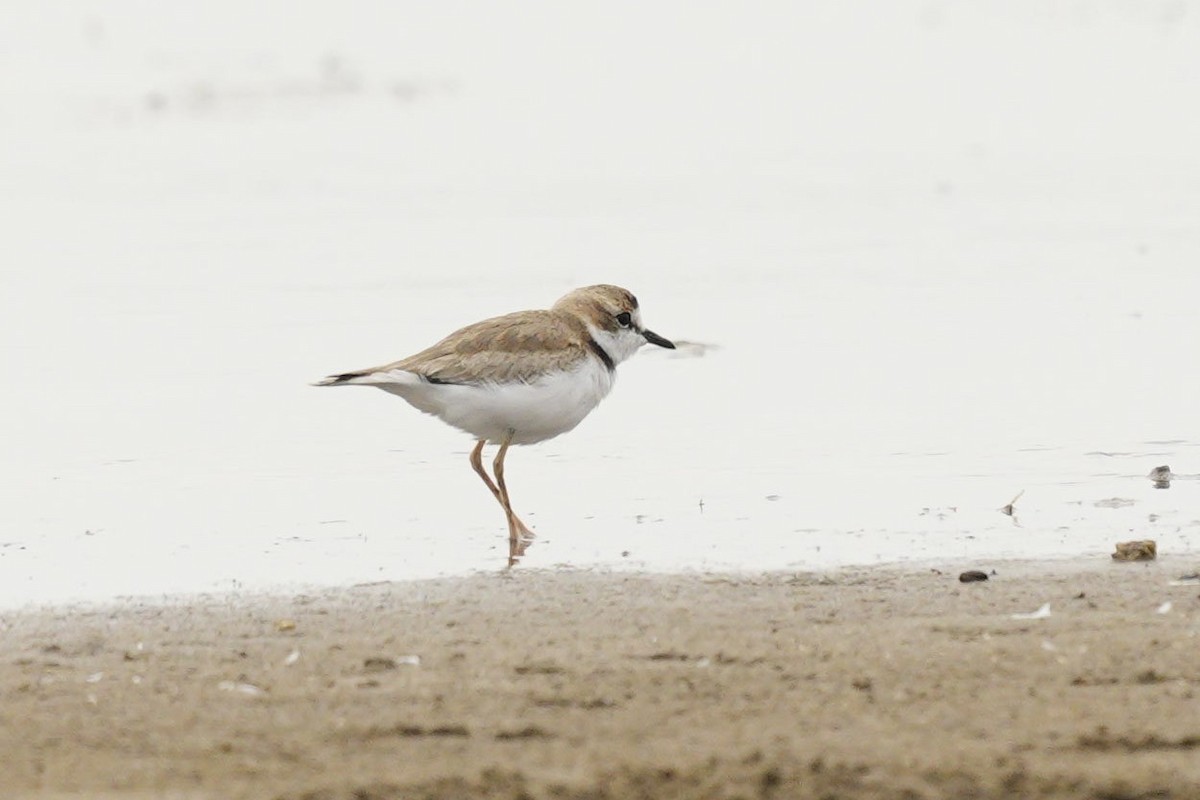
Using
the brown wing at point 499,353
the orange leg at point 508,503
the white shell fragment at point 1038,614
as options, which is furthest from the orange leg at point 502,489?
the white shell fragment at point 1038,614

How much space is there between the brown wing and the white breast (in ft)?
0.13

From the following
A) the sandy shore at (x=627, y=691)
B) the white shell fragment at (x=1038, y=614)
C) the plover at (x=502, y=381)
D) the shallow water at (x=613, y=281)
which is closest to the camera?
the sandy shore at (x=627, y=691)

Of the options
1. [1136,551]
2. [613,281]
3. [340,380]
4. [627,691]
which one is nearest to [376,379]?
[340,380]

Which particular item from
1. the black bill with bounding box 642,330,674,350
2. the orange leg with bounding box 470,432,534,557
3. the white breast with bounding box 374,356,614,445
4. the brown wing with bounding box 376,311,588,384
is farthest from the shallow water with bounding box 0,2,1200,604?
the brown wing with bounding box 376,311,588,384

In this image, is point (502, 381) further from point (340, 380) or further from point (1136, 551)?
point (1136, 551)

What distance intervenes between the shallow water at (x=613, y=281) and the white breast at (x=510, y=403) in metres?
0.28

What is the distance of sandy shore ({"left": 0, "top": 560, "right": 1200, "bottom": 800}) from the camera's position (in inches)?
149

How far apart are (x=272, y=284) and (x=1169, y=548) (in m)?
7.45

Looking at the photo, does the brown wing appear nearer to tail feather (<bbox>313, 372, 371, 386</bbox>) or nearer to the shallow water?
tail feather (<bbox>313, 372, 371, 386</bbox>)

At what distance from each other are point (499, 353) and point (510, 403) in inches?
9.0

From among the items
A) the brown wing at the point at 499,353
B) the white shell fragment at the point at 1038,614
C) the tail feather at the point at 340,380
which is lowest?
the white shell fragment at the point at 1038,614

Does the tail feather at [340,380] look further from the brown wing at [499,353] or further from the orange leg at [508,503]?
the orange leg at [508,503]

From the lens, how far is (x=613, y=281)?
1230cm

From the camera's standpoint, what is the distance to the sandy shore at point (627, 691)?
149 inches
